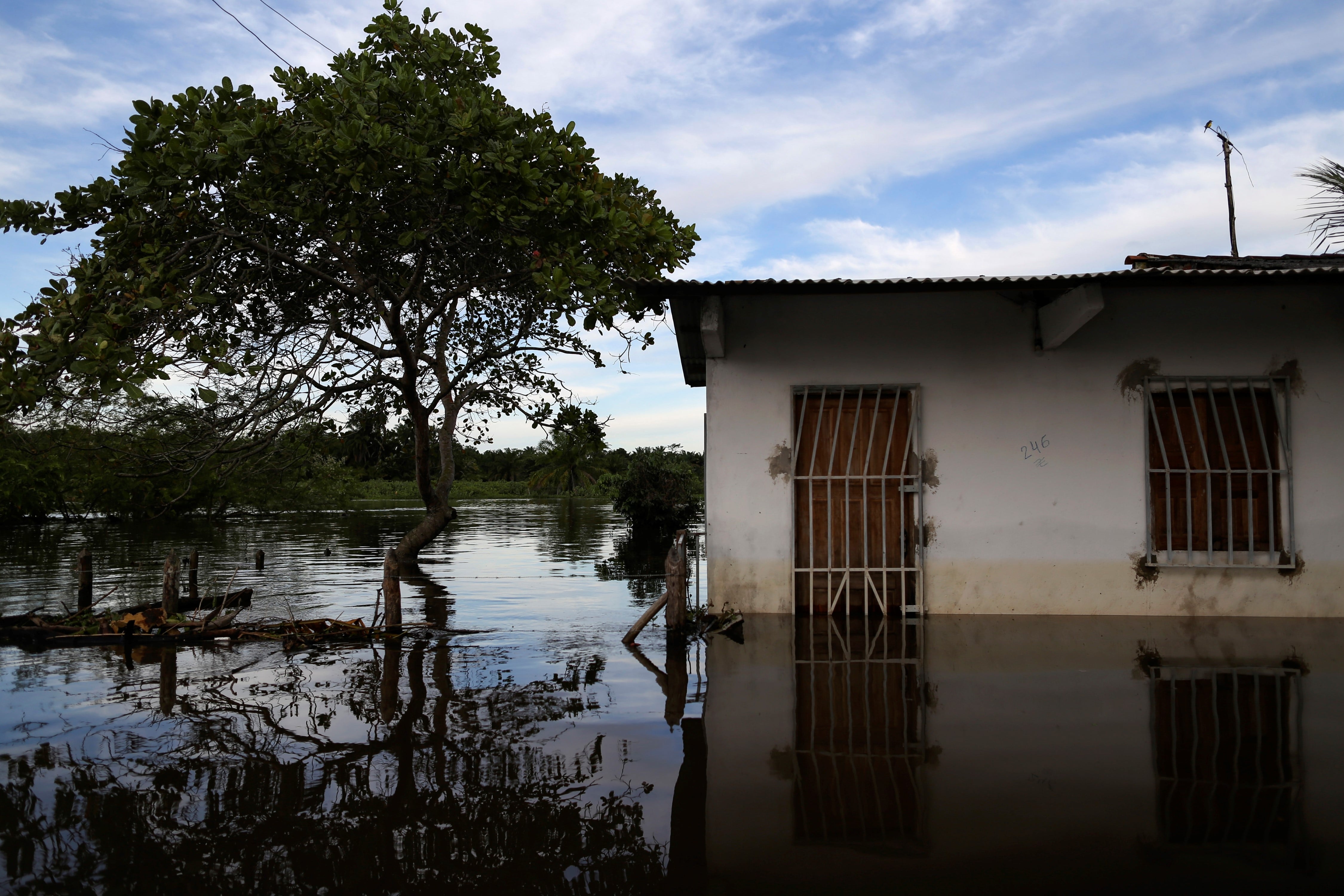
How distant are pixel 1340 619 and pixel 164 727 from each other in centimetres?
957

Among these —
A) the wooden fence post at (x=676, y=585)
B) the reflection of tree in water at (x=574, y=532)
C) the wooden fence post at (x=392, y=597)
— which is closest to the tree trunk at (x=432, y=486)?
the reflection of tree in water at (x=574, y=532)

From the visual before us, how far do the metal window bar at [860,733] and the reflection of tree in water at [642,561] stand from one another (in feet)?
Answer: 6.51

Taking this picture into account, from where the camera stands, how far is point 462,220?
414 inches

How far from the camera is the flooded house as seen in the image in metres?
7.88

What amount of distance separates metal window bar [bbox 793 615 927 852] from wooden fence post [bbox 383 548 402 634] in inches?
151

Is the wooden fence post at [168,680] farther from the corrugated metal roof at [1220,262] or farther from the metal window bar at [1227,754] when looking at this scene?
the corrugated metal roof at [1220,262]

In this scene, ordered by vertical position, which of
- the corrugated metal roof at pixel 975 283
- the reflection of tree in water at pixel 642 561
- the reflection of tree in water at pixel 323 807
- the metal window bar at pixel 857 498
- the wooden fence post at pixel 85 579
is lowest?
the reflection of tree in water at pixel 323 807

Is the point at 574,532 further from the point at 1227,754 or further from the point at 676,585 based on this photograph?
the point at 1227,754

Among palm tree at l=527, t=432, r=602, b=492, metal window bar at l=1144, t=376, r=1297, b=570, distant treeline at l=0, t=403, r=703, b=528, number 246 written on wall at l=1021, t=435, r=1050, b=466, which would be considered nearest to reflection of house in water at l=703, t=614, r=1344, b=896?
metal window bar at l=1144, t=376, r=1297, b=570

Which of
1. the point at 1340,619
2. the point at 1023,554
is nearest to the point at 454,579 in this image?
the point at 1023,554

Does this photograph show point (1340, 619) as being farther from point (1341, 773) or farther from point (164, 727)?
point (164, 727)

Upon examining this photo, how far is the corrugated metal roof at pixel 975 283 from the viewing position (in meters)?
6.65

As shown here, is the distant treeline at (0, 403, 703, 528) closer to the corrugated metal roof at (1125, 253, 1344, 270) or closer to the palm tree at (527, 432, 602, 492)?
the palm tree at (527, 432, 602, 492)

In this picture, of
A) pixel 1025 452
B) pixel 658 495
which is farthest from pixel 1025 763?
pixel 658 495
